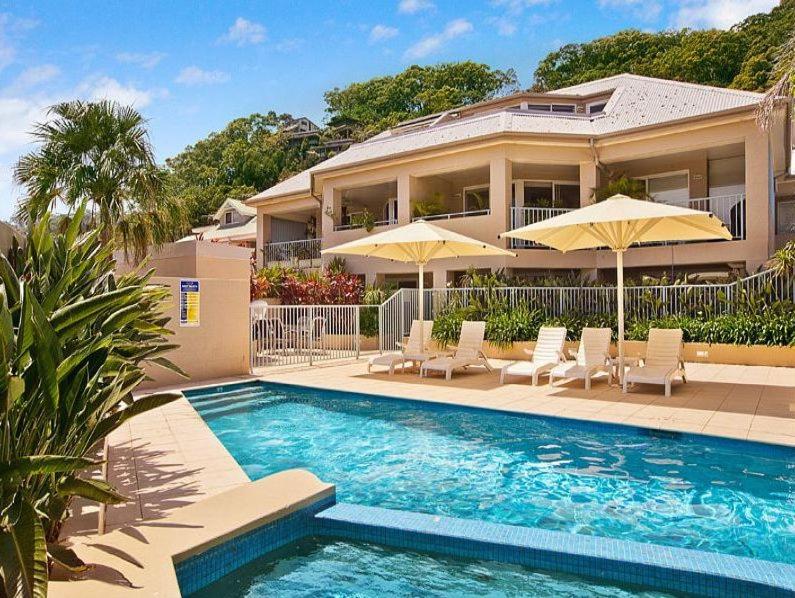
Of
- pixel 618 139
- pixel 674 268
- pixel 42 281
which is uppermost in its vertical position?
pixel 618 139

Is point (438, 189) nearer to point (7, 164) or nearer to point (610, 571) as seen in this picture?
point (7, 164)

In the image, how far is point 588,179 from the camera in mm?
19609

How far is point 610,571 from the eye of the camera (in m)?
4.03

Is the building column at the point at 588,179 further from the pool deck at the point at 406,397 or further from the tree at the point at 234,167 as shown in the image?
the tree at the point at 234,167

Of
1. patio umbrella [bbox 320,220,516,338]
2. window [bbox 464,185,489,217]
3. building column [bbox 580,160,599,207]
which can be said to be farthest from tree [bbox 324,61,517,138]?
patio umbrella [bbox 320,220,516,338]

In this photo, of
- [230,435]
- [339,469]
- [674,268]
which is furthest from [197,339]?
[674,268]

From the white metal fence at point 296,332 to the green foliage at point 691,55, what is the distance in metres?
25.0

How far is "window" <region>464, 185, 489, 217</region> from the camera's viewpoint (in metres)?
23.1

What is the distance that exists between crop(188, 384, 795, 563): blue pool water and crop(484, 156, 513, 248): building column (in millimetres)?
10931

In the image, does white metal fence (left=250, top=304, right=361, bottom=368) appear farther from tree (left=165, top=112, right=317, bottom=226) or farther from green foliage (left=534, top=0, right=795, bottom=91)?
tree (left=165, top=112, right=317, bottom=226)

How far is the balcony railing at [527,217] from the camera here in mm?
19734

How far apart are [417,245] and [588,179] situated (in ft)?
28.9

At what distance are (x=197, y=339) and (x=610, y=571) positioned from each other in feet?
33.1

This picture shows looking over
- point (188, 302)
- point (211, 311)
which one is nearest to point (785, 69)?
point (211, 311)
